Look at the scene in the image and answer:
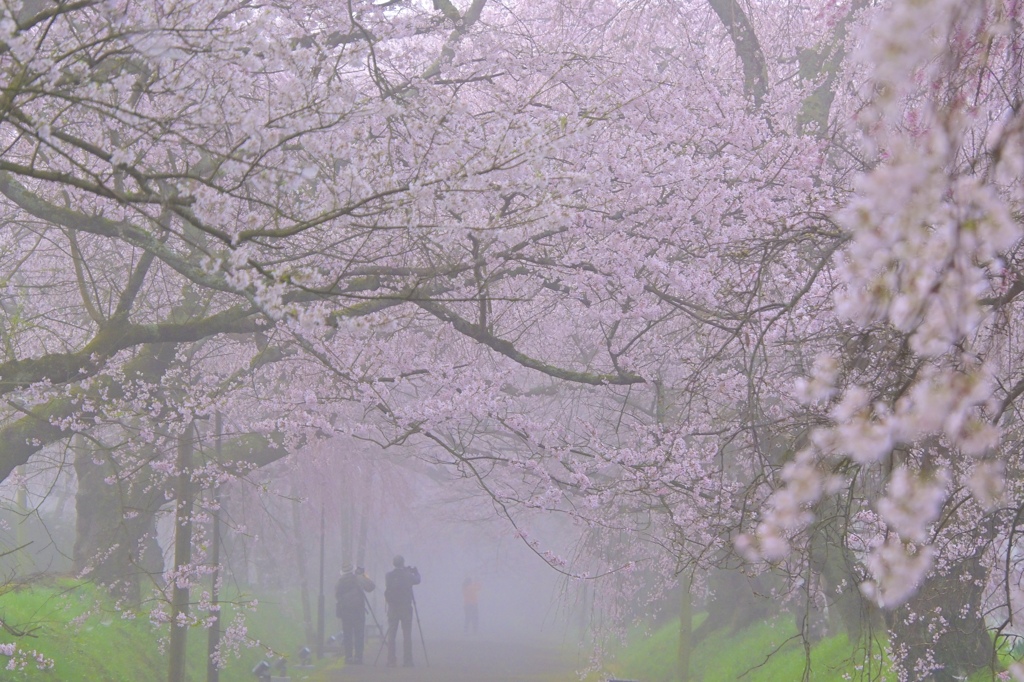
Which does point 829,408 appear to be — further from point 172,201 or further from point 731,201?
point 731,201

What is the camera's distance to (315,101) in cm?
666

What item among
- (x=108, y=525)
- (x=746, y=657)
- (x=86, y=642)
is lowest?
(x=746, y=657)

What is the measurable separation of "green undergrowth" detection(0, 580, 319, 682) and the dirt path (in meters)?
1.41

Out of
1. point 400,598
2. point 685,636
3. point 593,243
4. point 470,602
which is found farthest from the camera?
point 470,602

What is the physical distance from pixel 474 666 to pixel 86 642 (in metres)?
10.3

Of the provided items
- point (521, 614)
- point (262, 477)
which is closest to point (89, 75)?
point (262, 477)

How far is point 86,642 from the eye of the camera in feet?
45.1

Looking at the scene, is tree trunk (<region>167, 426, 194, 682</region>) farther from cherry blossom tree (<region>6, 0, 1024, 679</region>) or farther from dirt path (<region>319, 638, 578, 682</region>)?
dirt path (<region>319, 638, 578, 682</region>)

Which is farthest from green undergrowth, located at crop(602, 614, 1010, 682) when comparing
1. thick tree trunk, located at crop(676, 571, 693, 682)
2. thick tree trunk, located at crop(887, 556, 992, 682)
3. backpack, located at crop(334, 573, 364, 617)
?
backpack, located at crop(334, 573, 364, 617)

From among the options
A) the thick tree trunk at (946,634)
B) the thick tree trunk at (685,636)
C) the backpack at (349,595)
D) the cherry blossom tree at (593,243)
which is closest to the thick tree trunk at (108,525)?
the cherry blossom tree at (593,243)

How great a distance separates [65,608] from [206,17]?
1060 cm

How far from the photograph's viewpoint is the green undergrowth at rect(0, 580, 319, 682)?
11.6 meters

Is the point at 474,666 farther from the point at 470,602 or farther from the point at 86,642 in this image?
the point at 470,602

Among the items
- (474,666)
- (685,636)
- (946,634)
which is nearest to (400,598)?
(474,666)
